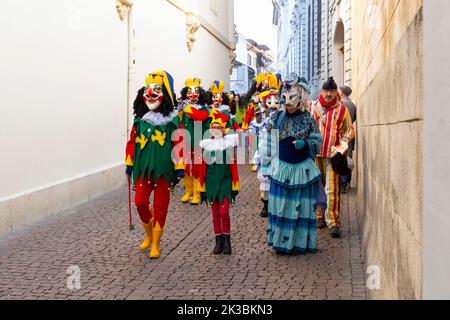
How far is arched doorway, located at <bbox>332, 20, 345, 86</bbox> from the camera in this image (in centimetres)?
1754

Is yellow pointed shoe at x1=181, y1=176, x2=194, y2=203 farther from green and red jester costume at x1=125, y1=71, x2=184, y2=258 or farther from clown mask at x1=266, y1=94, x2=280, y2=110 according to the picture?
green and red jester costume at x1=125, y1=71, x2=184, y2=258

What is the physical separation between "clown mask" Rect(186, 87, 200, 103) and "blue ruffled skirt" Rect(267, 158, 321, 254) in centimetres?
379

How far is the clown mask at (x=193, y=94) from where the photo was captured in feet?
33.5

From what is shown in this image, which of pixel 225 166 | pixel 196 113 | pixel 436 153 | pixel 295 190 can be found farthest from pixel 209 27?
pixel 436 153

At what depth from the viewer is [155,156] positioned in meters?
6.62

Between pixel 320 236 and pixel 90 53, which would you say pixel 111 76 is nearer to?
pixel 90 53

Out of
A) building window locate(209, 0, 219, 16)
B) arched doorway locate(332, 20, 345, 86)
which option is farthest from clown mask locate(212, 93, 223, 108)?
building window locate(209, 0, 219, 16)

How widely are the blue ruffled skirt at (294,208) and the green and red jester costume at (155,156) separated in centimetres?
109

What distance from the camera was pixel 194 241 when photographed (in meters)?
7.39

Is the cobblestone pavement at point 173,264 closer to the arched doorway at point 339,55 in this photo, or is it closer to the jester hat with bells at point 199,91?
the jester hat with bells at point 199,91

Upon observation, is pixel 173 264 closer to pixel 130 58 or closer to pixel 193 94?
pixel 193 94

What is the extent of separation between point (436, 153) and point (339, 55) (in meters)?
16.1

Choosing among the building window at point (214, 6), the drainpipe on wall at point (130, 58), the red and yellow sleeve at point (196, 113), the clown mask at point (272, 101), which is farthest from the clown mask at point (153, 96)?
the building window at point (214, 6)
